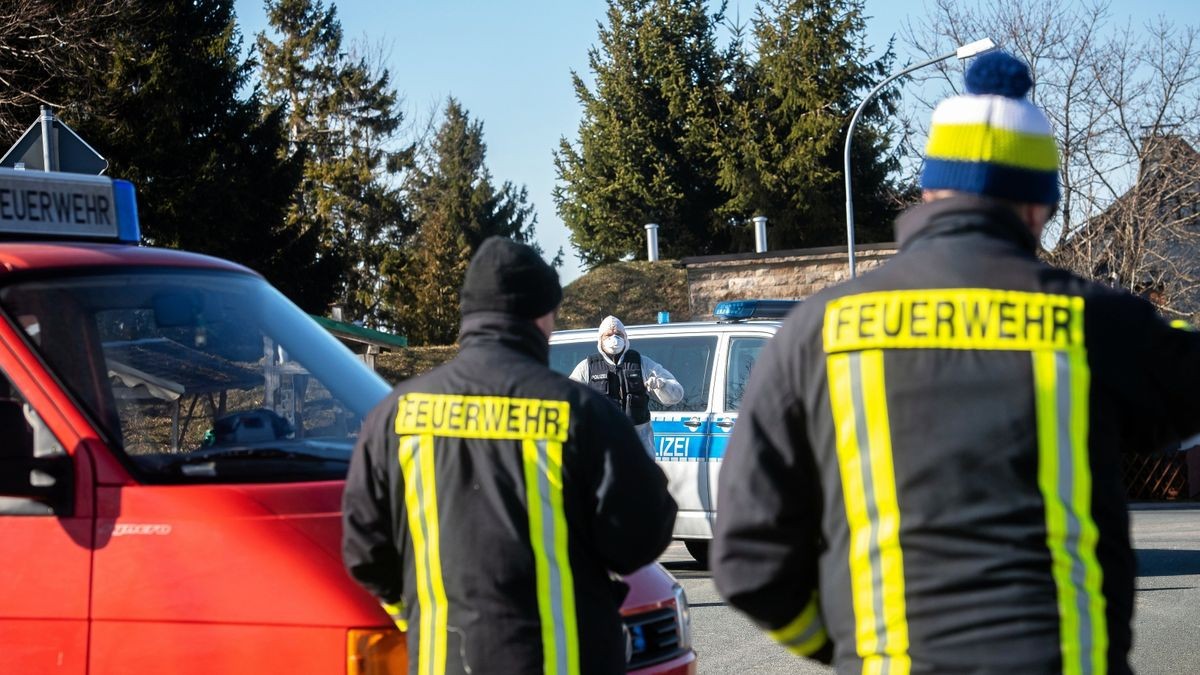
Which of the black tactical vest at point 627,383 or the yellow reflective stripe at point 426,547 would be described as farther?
the black tactical vest at point 627,383

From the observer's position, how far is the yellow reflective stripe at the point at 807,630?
245 cm

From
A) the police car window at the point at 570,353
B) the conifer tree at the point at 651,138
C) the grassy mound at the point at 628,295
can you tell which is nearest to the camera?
the police car window at the point at 570,353

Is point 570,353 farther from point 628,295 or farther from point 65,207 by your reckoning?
point 628,295

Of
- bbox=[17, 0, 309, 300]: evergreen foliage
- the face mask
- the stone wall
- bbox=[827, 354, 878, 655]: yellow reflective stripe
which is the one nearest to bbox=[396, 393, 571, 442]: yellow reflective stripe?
bbox=[827, 354, 878, 655]: yellow reflective stripe

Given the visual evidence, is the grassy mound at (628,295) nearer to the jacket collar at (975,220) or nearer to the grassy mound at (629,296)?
the grassy mound at (629,296)

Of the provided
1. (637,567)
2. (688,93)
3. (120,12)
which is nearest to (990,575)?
(637,567)

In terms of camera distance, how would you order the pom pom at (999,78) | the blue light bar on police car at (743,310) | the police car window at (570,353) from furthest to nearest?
the police car window at (570,353) < the blue light bar on police car at (743,310) < the pom pom at (999,78)

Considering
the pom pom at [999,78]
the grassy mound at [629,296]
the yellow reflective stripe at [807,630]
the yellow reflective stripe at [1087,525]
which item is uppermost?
the grassy mound at [629,296]

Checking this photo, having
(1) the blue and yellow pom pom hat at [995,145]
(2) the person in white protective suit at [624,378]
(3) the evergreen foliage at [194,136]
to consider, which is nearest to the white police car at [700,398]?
(2) the person in white protective suit at [624,378]

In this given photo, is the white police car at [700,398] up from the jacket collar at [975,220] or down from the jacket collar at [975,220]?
down

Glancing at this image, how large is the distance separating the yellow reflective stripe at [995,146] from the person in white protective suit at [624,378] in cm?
805

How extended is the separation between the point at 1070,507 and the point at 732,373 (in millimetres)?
8868

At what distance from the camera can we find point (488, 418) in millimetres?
3244

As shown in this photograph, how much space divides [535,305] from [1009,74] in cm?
138
